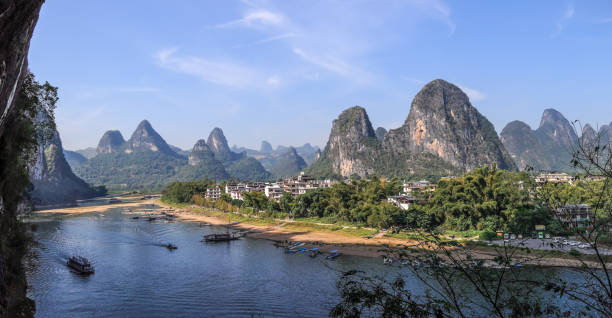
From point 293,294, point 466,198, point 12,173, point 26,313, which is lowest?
point 293,294

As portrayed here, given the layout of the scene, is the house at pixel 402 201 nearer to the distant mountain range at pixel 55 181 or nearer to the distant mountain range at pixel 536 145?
the distant mountain range at pixel 55 181

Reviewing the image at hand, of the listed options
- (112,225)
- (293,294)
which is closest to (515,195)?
(293,294)

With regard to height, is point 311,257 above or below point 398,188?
below

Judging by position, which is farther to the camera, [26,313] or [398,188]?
[398,188]

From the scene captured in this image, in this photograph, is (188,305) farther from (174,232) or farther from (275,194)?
(275,194)

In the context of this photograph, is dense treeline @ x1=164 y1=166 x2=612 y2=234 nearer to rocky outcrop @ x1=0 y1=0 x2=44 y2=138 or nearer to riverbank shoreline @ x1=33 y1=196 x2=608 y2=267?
riverbank shoreline @ x1=33 y1=196 x2=608 y2=267

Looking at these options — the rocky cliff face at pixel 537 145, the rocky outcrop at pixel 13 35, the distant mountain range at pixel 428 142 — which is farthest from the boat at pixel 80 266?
the rocky cliff face at pixel 537 145

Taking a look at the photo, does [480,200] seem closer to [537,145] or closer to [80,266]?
[80,266]

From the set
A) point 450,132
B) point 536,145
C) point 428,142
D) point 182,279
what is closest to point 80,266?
point 182,279

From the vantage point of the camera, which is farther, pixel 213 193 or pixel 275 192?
pixel 213 193
